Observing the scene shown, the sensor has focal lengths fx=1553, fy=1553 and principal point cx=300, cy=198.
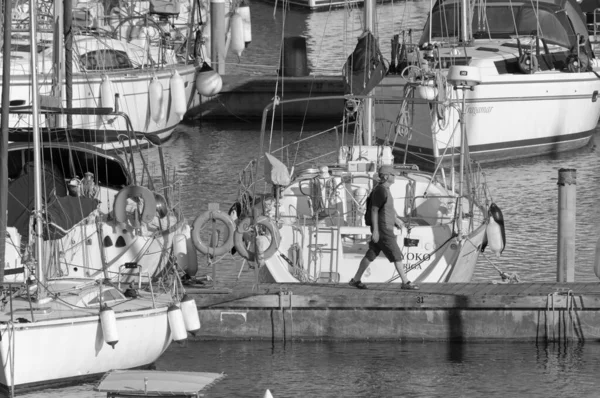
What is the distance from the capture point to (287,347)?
17.7 meters

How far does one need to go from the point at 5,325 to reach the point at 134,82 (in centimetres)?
1629

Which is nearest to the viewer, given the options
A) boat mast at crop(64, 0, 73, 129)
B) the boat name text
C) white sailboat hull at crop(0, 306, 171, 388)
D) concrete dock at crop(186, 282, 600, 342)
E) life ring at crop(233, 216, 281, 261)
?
white sailboat hull at crop(0, 306, 171, 388)

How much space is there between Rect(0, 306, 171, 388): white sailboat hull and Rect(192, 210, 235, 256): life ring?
2.16 m

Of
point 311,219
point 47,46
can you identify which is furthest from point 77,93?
point 311,219

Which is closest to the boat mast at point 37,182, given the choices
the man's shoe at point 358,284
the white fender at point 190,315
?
the white fender at point 190,315

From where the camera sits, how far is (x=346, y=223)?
20031 mm

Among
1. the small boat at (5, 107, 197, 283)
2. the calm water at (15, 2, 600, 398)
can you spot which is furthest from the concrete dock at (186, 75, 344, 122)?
the small boat at (5, 107, 197, 283)

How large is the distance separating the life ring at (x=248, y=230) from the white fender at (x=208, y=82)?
47.3 ft

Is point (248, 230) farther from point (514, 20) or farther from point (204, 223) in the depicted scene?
point (514, 20)

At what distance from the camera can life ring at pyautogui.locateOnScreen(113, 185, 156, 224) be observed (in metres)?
18.7

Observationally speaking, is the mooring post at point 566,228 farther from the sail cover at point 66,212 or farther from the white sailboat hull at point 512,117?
the white sailboat hull at point 512,117

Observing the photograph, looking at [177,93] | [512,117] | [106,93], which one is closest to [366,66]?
[106,93]

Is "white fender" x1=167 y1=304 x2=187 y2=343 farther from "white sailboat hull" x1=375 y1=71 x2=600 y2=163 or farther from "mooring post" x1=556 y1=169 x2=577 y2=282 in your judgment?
"white sailboat hull" x1=375 y1=71 x2=600 y2=163

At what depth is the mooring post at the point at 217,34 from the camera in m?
36.8
